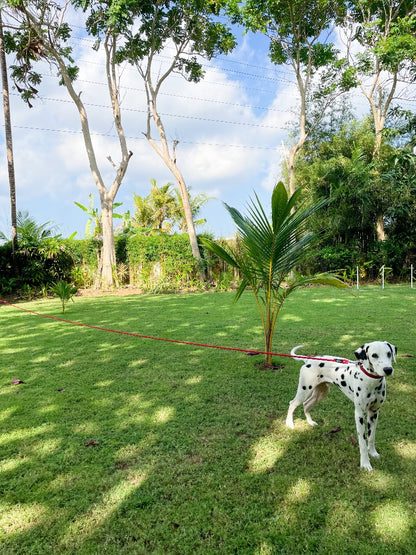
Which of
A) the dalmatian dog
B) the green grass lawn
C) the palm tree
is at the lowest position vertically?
the green grass lawn

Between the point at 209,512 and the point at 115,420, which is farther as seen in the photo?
the point at 115,420

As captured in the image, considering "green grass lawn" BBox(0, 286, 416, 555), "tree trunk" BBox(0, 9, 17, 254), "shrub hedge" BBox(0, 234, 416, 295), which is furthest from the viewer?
"shrub hedge" BBox(0, 234, 416, 295)

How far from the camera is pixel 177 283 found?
42.6ft

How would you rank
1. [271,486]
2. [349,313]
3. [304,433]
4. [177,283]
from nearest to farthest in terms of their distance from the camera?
[271,486] → [304,433] → [349,313] → [177,283]

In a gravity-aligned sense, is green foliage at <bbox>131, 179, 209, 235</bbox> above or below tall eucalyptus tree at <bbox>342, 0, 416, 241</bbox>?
below

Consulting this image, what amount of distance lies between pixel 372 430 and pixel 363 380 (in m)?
0.36

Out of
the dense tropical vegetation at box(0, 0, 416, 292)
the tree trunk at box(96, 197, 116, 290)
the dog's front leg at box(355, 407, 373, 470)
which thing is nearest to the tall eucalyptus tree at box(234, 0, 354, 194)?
the dense tropical vegetation at box(0, 0, 416, 292)

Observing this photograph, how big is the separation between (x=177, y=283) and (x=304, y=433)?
1047 centimetres

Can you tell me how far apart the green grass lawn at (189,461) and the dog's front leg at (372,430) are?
9 cm

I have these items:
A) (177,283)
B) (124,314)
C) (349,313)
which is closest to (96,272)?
(177,283)

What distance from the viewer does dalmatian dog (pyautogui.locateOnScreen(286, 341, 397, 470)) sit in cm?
214

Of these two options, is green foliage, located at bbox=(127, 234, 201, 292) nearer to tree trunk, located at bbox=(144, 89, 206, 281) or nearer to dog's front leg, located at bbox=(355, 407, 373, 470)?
tree trunk, located at bbox=(144, 89, 206, 281)

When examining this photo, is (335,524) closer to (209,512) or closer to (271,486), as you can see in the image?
(271,486)

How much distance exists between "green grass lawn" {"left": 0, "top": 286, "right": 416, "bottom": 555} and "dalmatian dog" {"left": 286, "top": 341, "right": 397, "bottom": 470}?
20cm
